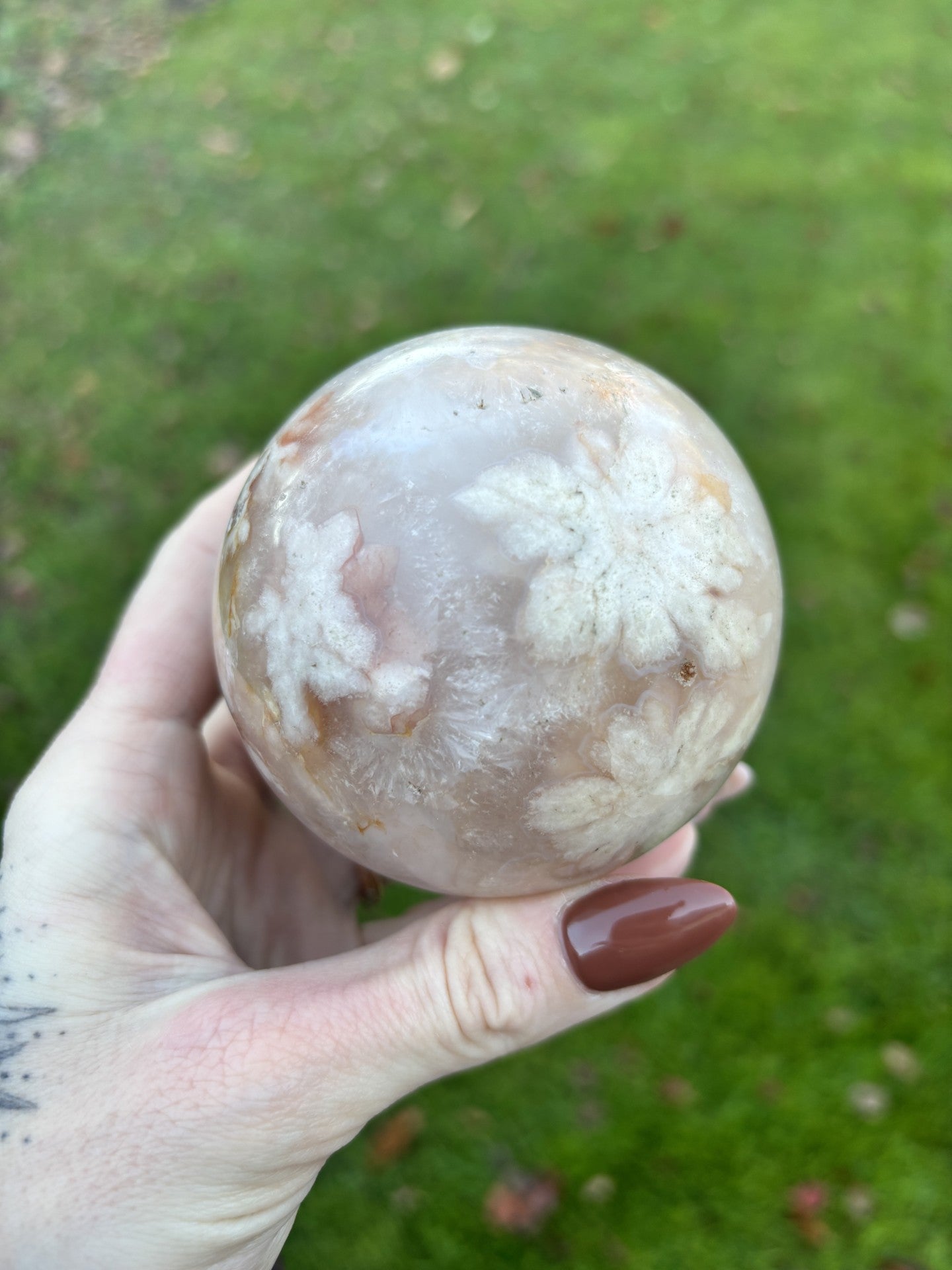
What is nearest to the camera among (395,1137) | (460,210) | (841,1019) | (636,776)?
(636,776)

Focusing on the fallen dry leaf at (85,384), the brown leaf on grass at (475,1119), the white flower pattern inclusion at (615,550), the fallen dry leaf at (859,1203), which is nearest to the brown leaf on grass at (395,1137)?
the brown leaf on grass at (475,1119)

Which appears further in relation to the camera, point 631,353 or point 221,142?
point 221,142

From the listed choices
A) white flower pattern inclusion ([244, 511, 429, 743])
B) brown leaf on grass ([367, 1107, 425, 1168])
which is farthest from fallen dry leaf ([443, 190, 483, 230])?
brown leaf on grass ([367, 1107, 425, 1168])

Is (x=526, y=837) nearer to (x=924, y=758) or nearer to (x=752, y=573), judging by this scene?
(x=752, y=573)

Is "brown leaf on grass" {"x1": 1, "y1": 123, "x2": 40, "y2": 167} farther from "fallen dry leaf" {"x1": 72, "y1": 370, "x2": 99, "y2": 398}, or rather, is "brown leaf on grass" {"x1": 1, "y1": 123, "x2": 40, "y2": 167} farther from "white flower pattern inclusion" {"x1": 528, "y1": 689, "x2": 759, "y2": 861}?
"white flower pattern inclusion" {"x1": 528, "y1": 689, "x2": 759, "y2": 861}

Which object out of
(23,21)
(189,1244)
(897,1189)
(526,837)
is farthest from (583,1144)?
(23,21)

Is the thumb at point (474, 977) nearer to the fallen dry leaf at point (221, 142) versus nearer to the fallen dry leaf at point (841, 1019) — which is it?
the fallen dry leaf at point (841, 1019)

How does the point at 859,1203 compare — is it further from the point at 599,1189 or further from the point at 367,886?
the point at 367,886

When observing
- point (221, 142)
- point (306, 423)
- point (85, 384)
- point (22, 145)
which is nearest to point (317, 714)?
point (306, 423)
